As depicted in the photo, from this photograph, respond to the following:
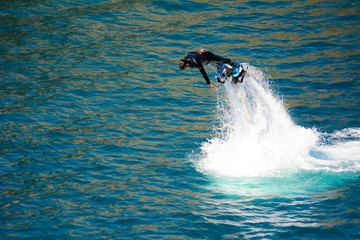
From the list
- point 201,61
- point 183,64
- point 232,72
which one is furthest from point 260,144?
point 183,64

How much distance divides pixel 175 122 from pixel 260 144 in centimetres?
408

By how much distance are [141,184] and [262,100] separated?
6735 millimetres

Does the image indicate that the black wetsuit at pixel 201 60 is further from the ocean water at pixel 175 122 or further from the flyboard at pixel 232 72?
the ocean water at pixel 175 122

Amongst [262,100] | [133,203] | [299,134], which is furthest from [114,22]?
[133,203]

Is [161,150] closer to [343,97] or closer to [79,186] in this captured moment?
[79,186]

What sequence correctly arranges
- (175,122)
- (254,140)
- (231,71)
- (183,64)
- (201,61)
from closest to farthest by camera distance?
(183,64), (201,61), (231,71), (254,140), (175,122)

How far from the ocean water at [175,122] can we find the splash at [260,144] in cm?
7

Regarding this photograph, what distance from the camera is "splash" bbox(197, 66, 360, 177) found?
54.9 ft

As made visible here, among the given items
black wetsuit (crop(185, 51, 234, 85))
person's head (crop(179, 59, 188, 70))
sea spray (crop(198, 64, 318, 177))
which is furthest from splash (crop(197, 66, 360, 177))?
person's head (crop(179, 59, 188, 70))

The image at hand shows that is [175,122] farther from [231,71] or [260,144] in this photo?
[231,71]

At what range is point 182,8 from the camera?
98.3ft

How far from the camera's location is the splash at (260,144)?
1673cm

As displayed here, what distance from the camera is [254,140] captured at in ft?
59.8

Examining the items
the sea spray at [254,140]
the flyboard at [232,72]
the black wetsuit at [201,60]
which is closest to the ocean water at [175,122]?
the sea spray at [254,140]
